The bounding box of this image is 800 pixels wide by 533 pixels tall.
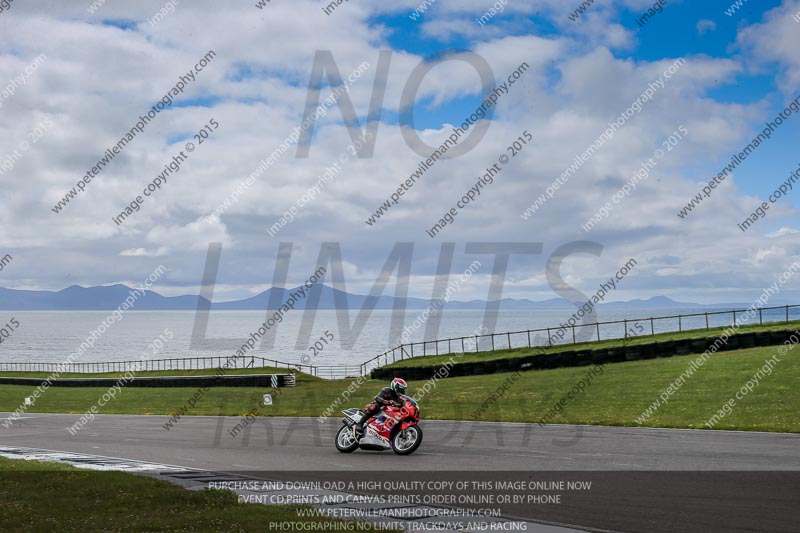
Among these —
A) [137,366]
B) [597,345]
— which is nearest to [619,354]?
[597,345]

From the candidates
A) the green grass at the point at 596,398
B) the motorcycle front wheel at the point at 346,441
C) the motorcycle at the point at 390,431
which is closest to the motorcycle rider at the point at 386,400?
the motorcycle at the point at 390,431

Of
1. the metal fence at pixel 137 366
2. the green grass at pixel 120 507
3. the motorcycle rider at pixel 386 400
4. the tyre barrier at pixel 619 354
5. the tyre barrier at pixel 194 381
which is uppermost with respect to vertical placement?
the metal fence at pixel 137 366

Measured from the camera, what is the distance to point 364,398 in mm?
37969

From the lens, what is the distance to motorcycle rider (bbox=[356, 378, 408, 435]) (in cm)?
1896

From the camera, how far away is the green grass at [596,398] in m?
24.1

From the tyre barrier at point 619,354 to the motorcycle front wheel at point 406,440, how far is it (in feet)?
75.5

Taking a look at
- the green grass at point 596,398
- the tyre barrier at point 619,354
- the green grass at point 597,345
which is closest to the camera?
the green grass at point 596,398

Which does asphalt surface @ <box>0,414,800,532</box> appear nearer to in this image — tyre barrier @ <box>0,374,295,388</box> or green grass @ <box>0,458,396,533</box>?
green grass @ <box>0,458,396,533</box>

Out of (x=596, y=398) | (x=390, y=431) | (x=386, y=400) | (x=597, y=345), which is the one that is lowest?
(x=390, y=431)

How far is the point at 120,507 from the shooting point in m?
12.1

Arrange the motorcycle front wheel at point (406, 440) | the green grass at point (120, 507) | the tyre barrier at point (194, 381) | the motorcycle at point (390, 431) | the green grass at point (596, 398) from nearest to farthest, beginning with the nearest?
the green grass at point (120, 507)
the motorcycle front wheel at point (406, 440)
the motorcycle at point (390, 431)
the green grass at point (596, 398)
the tyre barrier at point (194, 381)

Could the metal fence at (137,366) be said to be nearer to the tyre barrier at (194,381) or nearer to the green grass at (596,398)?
the tyre barrier at (194,381)

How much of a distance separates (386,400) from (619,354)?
23744mm

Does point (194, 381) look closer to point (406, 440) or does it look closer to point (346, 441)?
point (346, 441)
